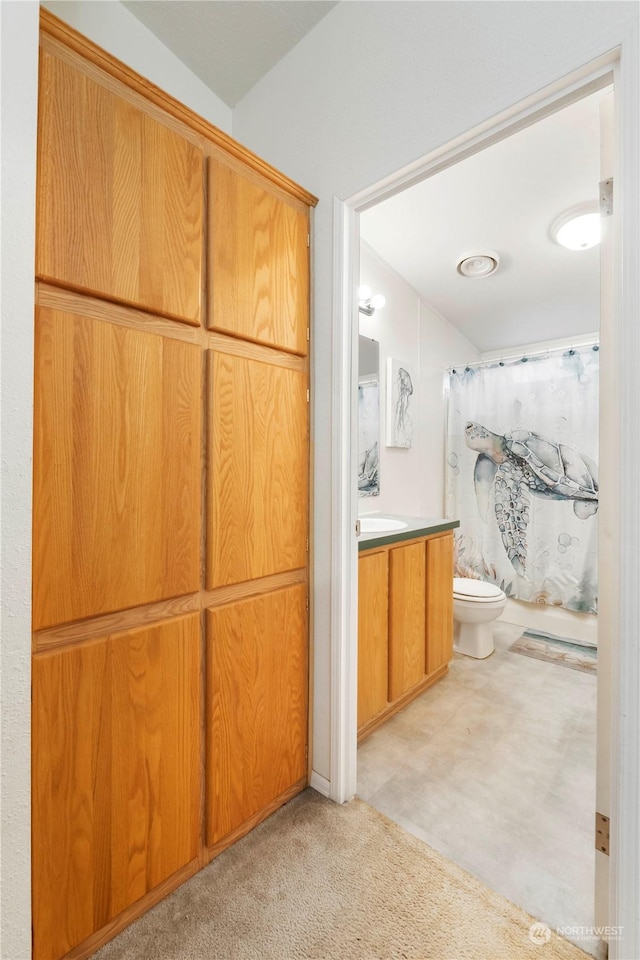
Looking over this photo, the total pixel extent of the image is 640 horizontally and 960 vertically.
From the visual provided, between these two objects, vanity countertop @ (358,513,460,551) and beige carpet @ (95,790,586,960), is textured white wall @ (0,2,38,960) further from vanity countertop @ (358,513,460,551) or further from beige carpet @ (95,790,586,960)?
vanity countertop @ (358,513,460,551)

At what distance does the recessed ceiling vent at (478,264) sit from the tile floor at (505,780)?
2.55m

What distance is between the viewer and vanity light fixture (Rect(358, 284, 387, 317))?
256 cm

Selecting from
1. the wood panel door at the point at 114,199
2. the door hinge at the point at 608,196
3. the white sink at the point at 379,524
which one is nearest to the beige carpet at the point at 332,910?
the white sink at the point at 379,524

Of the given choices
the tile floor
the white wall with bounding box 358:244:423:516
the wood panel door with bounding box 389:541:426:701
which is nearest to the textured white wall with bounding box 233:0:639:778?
the tile floor

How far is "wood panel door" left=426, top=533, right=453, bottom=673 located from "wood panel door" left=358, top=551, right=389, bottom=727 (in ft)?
1.38

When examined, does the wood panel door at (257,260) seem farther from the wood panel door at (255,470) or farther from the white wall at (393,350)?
the white wall at (393,350)

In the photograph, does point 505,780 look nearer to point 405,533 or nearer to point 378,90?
point 405,533

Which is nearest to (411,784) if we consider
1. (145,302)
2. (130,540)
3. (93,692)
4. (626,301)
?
(93,692)

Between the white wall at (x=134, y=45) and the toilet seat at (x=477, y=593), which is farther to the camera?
the toilet seat at (x=477, y=593)

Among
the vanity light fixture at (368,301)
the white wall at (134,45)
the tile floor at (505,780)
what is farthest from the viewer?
the vanity light fixture at (368,301)

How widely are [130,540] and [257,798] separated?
3.28 ft

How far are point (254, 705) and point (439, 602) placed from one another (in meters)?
1.33

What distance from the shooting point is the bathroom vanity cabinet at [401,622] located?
187 cm

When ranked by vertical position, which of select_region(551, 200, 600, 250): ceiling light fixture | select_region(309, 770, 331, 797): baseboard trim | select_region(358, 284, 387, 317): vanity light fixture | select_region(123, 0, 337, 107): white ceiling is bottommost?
select_region(309, 770, 331, 797): baseboard trim
